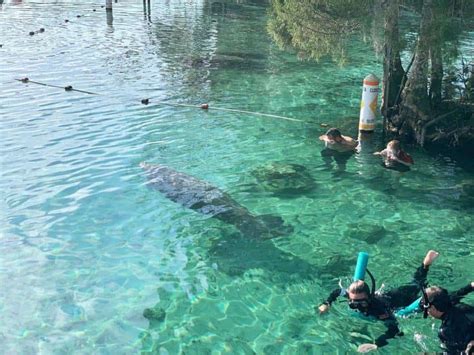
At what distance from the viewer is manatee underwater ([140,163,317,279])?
8.89m

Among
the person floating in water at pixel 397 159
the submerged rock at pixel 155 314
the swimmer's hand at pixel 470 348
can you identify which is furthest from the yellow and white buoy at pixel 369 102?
the swimmer's hand at pixel 470 348

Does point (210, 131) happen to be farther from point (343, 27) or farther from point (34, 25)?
point (34, 25)

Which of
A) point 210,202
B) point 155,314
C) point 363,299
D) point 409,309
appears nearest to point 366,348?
point 363,299

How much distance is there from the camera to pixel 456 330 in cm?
630

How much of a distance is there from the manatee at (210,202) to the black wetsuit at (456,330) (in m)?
3.93

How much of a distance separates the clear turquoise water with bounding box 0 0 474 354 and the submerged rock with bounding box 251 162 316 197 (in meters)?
0.28

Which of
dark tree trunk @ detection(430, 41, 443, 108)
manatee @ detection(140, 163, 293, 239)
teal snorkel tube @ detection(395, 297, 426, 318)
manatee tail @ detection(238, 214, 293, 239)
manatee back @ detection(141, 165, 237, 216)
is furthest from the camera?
dark tree trunk @ detection(430, 41, 443, 108)

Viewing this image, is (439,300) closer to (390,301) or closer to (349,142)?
(390,301)

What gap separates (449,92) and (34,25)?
30167 millimetres

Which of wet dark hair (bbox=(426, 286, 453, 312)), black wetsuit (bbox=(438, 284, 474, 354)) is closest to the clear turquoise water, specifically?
black wetsuit (bbox=(438, 284, 474, 354))

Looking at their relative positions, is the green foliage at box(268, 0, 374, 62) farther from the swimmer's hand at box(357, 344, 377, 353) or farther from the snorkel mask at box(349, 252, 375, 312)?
the swimmer's hand at box(357, 344, 377, 353)

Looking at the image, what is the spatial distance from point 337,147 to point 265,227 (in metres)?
5.13

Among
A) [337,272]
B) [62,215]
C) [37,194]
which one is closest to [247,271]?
[337,272]

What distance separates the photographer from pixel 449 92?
1421 centimetres
